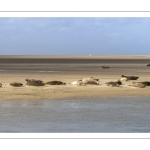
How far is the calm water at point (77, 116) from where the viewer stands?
7.85 m

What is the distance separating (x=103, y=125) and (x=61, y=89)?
18.5 ft

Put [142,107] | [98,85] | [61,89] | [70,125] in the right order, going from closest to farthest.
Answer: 1. [70,125]
2. [142,107]
3. [61,89]
4. [98,85]

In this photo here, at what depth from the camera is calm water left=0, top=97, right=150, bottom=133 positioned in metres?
7.85

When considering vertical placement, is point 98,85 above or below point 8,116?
above

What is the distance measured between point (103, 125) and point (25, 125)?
146 centimetres

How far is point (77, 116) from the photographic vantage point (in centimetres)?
904
